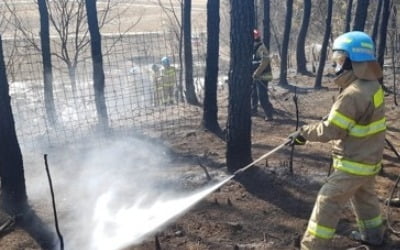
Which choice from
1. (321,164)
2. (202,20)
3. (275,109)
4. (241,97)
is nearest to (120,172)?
(241,97)

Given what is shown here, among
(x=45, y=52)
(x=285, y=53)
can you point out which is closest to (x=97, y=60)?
(x=45, y=52)

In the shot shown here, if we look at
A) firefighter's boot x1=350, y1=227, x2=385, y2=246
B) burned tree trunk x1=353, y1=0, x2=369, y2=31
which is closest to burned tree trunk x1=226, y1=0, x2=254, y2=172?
firefighter's boot x1=350, y1=227, x2=385, y2=246

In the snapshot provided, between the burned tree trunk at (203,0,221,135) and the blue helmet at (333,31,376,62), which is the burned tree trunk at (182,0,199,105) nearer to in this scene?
the burned tree trunk at (203,0,221,135)

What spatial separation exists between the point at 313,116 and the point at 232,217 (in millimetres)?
6535

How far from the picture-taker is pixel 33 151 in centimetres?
905

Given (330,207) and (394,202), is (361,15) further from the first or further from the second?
(330,207)

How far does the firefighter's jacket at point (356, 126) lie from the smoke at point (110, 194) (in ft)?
7.48

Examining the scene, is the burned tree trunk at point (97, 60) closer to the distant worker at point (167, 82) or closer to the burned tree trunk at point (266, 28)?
the distant worker at point (167, 82)

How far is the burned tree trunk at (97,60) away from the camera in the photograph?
10.6m

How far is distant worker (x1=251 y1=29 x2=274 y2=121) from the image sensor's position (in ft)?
Answer: 33.6

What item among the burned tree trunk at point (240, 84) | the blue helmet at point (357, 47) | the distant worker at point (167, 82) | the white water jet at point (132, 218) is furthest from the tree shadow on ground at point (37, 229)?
the distant worker at point (167, 82)

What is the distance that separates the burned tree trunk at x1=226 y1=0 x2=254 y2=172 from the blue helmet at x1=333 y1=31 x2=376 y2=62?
7.32 ft

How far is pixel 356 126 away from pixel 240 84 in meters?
2.54

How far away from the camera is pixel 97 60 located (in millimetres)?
10812
